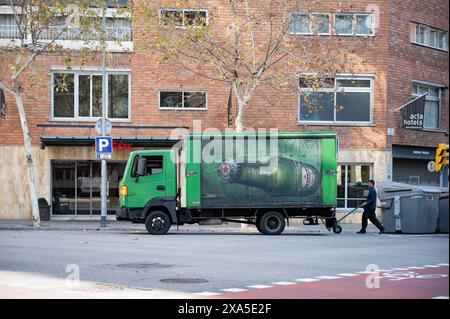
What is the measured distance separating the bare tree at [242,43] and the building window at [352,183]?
171 inches

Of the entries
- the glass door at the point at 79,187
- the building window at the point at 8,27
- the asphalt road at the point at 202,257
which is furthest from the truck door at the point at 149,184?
the building window at the point at 8,27

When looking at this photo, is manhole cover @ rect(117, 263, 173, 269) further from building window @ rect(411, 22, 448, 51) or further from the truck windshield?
building window @ rect(411, 22, 448, 51)

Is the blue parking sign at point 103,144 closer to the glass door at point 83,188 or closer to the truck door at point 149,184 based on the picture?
the truck door at point 149,184

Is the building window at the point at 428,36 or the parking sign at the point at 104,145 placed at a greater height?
the building window at the point at 428,36

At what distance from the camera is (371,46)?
34594 mm

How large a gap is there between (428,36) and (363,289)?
27.3 metres

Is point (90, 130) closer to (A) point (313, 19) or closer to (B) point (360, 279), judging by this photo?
(A) point (313, 19)

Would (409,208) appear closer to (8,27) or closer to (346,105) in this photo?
(346,105)

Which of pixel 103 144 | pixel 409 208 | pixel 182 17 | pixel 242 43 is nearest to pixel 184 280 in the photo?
pixel 409 208

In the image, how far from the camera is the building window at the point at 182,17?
29389 millimetres

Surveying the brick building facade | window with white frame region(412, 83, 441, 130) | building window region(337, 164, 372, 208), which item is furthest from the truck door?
window with white frame region(412, 83, 441, 130)

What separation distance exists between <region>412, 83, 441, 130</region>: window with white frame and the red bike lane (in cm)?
2435

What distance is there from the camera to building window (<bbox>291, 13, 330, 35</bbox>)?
3105 centimetres

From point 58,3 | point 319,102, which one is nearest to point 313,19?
point 319,102
